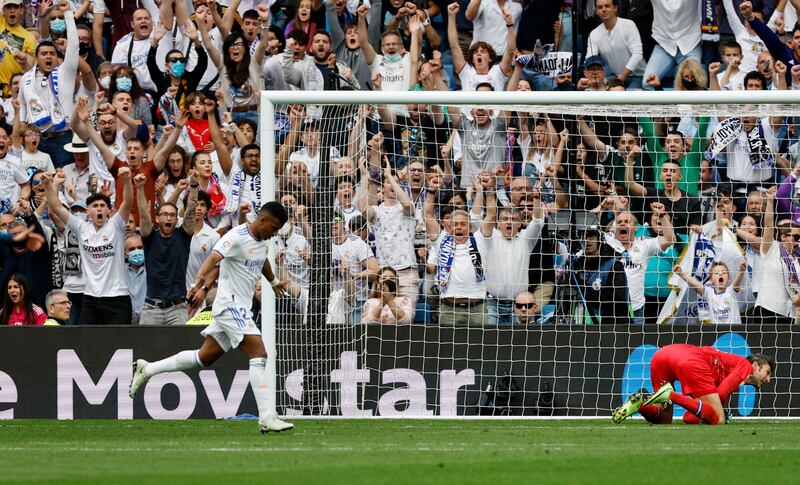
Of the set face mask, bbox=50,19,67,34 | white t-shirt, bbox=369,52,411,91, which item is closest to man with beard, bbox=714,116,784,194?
white t-shirt, bbox=369,52,411,91

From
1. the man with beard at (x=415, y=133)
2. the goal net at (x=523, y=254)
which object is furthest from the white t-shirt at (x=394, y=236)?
the man with beard at (x=415, y=133)

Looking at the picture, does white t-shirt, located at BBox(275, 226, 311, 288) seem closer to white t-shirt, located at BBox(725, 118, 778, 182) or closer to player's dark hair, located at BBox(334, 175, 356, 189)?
player's dark hair, located at BBox(334, 175, 356, 189)

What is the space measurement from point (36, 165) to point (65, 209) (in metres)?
1.69

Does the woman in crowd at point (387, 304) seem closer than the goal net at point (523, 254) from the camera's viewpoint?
No

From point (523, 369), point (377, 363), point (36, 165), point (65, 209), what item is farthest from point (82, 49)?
point (523, 369)

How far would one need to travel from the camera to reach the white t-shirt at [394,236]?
15.0 m

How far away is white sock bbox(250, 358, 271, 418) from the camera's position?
11078 mm

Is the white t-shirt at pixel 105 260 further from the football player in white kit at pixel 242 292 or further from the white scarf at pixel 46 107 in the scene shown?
the football player in white kit at pixel 242 292

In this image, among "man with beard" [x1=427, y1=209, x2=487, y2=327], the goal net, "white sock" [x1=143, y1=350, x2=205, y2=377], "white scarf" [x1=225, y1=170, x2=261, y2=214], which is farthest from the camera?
"white scarf" [x1=225, y1=170, x2=261, y2=214]

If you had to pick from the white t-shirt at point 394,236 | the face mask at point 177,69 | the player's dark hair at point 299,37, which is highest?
the player's dark hair at point 299,37

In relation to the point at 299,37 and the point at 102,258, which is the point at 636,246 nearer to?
the point at 299,37

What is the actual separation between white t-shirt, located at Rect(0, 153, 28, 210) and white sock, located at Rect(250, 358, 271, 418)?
7247 millimetres

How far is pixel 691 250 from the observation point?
15.0 meters

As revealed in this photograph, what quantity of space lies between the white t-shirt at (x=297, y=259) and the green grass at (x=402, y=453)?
2231 mm
